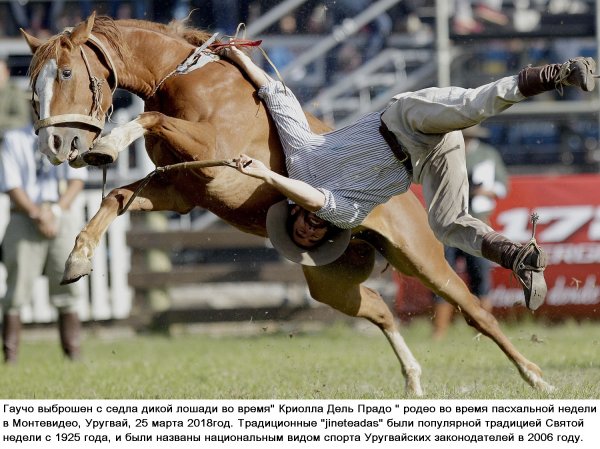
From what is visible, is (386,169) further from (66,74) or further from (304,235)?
(66,74)

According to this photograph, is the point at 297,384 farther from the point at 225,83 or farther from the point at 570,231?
the point at 570,231

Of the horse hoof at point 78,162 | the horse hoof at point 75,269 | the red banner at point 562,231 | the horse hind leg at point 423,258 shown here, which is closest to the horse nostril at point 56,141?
the horse hoof at point 78,162

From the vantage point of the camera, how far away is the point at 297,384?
6.66 metres

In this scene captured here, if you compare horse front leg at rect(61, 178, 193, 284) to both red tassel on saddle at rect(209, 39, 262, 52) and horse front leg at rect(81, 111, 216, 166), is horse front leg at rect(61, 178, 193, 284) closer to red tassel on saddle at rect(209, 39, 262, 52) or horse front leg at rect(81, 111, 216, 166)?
horse front leg at rect(81, 111, 216, 166)

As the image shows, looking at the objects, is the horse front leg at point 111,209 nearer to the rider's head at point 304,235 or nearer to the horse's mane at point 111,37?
the rider's head at point 304,235

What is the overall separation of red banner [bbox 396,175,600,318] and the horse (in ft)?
10.2

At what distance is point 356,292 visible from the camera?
6.68 m

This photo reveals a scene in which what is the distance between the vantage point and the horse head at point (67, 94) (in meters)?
5.23

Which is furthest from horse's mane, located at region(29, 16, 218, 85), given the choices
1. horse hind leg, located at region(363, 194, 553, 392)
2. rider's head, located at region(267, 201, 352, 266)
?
horse hind leg, located at region(363, 194, 553, 392)

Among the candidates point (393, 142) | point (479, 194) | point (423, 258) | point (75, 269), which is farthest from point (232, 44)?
point (479, 194)

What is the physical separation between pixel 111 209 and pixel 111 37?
858mm

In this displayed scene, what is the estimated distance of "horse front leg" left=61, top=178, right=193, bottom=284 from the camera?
17.2 feet

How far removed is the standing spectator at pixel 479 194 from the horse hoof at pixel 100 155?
4.11 m
